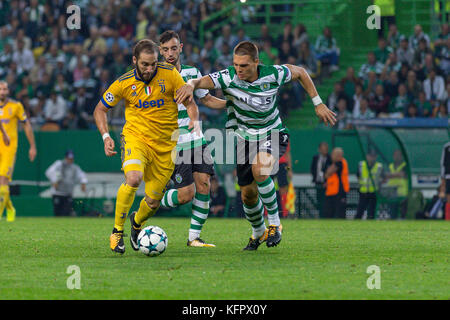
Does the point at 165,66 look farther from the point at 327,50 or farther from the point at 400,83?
the point at 327,50

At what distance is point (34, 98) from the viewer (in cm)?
2309

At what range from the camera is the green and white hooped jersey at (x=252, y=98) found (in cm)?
911

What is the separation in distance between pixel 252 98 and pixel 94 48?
51.0 ft

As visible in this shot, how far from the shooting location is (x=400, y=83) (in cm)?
2031

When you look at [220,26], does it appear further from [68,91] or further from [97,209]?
[97,209]

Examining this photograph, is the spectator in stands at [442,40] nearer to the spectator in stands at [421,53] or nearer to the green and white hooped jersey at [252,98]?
the spectator in stands at [421,53]

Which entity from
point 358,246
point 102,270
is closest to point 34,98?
point 358,246

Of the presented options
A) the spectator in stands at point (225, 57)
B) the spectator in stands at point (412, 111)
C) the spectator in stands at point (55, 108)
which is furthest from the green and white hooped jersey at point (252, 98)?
the spectator in stands at point (55, 108)

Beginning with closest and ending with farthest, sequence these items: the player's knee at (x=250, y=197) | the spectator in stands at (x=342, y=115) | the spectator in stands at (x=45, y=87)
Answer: the player's knee at (x=250, y=197)
the spectator in stands at (x=342, y=115)
the spectator in stands at (x=45, y=87)

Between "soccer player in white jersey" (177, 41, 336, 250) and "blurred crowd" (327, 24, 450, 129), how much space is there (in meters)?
10.2

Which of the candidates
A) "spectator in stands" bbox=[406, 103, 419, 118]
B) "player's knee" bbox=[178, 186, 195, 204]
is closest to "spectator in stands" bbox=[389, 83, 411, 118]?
"spectator in stands" bbox=[406, 103, 419, 118]

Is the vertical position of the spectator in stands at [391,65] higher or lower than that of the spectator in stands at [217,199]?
higher

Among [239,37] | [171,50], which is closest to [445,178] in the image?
[239,37]

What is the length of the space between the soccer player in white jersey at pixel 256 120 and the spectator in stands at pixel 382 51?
12499mm
